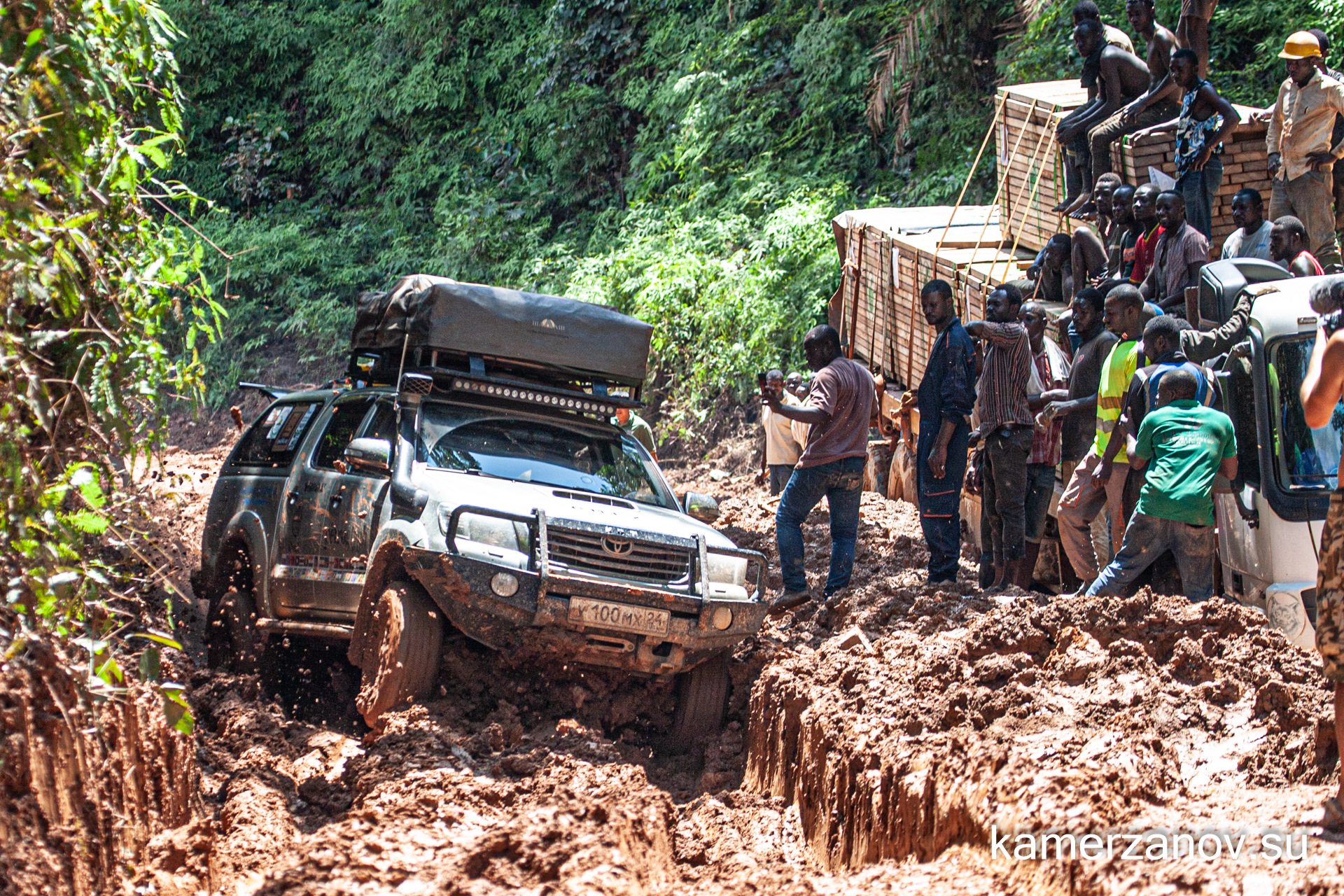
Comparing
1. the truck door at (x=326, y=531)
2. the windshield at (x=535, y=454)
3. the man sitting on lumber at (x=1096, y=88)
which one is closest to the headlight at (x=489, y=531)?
the windshield at (x=535, y=454)

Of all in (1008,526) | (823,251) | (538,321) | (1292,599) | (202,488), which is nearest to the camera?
(1292,599)

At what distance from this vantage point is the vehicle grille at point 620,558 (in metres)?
6.21

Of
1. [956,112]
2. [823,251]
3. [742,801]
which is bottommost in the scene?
[742,801]

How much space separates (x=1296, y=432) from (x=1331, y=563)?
3.29m

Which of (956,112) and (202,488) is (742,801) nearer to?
(202,488)

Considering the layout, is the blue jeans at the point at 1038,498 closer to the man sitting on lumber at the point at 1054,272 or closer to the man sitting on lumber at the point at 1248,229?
the man sitting on lumber at the point at 1248,229

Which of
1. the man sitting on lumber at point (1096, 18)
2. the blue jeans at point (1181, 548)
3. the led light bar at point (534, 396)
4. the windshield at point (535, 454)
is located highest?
the man sitting on lumber at point (1096, 18)

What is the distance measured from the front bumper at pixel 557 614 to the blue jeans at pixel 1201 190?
5495 mm

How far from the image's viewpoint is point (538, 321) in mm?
7504

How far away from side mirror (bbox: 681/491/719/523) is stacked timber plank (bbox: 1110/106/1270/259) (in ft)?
16.2

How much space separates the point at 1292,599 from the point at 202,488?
12.2 m

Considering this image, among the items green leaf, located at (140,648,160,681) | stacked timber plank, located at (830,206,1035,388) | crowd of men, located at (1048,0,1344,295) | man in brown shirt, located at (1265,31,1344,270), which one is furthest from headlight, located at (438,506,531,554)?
man in brown shirt, located at (1265,31,1344,270)

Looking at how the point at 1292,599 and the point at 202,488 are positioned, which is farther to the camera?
the point at 202,488

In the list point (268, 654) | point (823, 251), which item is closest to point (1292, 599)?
point (268, 654)
